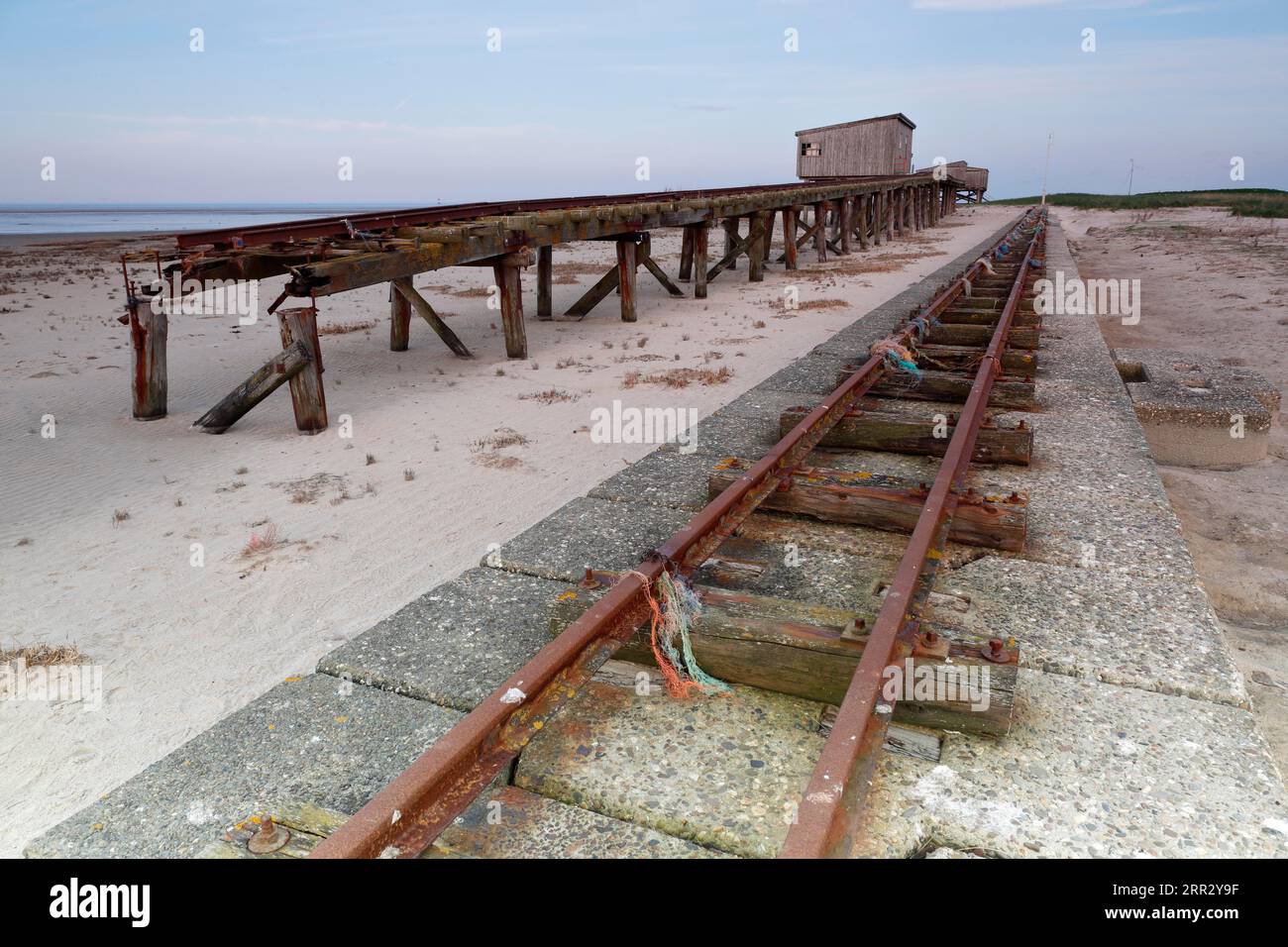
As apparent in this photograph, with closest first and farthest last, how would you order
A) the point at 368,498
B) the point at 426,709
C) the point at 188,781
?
the point at 188,781, the point at 426,709, the point at 368,498

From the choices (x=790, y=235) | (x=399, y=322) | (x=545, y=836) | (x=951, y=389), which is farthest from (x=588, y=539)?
(x=790, y=235)

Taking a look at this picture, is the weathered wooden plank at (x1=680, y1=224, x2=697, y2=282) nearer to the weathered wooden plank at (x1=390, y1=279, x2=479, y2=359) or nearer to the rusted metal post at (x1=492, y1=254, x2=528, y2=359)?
the rusted metal post at (x1=492, y1=254, x2=528, y2=359)

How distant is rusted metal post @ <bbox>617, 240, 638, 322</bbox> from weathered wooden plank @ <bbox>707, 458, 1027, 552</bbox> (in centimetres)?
851

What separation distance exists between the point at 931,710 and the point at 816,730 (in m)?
0.32

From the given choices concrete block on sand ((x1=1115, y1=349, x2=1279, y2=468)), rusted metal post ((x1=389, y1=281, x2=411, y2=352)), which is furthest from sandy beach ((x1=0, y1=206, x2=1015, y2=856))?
concrete block on sand ((x1=1115, y1=349, x2=1279, y2=468))

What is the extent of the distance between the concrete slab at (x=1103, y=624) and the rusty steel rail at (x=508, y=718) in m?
0.39

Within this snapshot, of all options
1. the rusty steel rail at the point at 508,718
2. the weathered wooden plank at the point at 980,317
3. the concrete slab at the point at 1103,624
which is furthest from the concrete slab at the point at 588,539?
the weathered wooden plank at the point at 980,317

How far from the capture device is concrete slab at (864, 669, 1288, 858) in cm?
187

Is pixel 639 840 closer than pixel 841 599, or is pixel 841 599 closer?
pixel 639 840

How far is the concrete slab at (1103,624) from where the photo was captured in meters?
2.49

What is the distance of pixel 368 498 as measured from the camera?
541cm

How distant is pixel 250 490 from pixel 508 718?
4.21 metres
